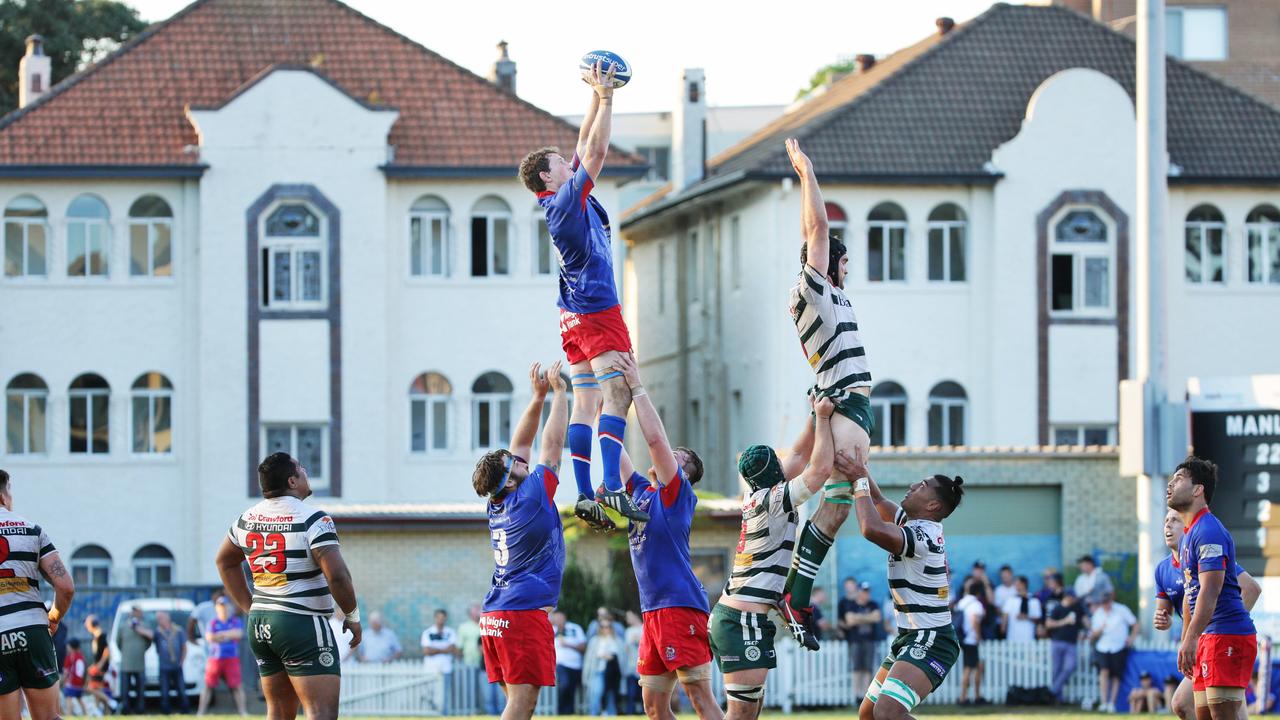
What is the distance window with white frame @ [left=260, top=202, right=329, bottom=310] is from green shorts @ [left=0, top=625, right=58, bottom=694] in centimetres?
3121

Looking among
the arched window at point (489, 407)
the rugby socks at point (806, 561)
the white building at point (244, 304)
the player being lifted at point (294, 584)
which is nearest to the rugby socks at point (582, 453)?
the rugby socks at point (806, 561)

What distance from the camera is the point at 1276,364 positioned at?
50.1m

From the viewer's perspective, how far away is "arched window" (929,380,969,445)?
49281mm

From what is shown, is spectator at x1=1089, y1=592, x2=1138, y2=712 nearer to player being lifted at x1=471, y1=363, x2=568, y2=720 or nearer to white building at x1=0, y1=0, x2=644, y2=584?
player being lifted at x1=471, y1=363, x2=568, y2=720

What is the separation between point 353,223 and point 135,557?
9026 mm

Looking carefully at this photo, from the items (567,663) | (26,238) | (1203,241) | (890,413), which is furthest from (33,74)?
(1203,241)

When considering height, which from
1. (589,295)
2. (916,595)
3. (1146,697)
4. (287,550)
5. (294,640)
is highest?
(589,295)

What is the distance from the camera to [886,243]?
1927 inches

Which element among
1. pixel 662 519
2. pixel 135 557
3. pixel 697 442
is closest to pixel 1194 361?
pixel 697 442

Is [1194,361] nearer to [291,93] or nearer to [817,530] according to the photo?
[291,93]

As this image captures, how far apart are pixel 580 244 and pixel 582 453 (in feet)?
5.32

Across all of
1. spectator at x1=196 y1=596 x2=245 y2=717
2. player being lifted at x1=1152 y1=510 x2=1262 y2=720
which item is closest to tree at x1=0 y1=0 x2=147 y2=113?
spectator at x1=196 y1=596 x2=245 y2=717

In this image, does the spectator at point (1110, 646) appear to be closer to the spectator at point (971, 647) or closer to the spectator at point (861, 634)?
the spectator at point (971, 647)

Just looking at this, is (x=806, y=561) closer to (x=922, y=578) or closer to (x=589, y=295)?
(x=922, y=578)
